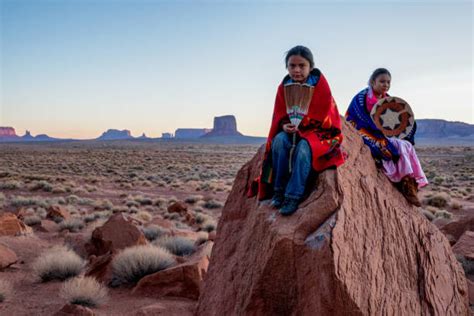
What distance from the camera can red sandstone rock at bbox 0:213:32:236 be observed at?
9641mm

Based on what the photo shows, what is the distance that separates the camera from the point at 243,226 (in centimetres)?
424

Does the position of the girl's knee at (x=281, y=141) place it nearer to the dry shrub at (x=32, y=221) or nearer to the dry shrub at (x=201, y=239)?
the dry shrub at (x=201, y=239)

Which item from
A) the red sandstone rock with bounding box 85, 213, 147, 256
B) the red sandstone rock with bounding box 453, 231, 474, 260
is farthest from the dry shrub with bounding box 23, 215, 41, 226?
the red sandstone rock with bounding box 453, 231, 474, 260

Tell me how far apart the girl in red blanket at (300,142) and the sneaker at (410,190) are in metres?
1.29

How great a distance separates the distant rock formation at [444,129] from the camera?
17114 centimetres

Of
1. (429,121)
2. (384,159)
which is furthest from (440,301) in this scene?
(429,121)

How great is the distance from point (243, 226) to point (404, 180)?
1.95 meters

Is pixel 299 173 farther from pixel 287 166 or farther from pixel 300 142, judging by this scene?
pixel 300 142

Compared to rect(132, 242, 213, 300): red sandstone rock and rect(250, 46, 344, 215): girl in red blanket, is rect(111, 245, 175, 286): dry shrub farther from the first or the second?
rect(250, 46, 344, 215): girl in red blanket

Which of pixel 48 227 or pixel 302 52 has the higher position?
pixel 302 52

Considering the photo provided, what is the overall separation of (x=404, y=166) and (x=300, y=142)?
1.62 metres

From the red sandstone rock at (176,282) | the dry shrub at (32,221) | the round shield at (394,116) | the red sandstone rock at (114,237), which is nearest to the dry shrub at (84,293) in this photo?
the red sandstone rock at (176,282)

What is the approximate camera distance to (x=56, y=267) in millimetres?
6953

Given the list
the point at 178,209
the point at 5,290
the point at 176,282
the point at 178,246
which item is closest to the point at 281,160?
the point at 176,282
